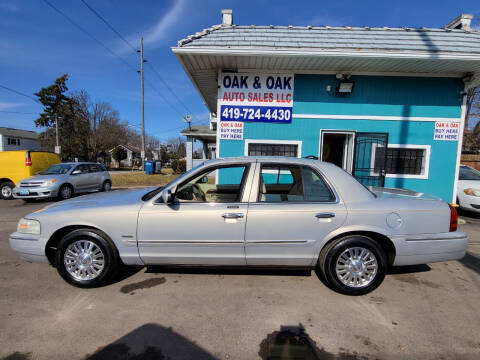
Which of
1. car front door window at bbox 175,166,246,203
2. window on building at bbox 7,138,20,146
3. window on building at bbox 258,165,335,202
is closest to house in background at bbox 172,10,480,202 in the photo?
car front door window at bbox 175,166,246,203

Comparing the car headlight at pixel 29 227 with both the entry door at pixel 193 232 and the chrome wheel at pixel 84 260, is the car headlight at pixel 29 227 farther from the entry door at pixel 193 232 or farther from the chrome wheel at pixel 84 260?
the entry door at pixel 193 232

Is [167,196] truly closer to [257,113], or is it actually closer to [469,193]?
[257,113]

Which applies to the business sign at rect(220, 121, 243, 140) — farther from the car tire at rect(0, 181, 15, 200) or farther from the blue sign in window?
the car tire at rect(0, 181, 15, 200)

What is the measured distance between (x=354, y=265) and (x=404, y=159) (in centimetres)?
541

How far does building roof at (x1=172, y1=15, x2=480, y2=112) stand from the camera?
18.1 feet

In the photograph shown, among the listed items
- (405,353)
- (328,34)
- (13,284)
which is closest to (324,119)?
(328,34)

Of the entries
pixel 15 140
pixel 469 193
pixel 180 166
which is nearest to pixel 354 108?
pixel 469 193

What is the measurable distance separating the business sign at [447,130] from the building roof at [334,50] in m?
1.32

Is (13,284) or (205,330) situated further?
(13,284)

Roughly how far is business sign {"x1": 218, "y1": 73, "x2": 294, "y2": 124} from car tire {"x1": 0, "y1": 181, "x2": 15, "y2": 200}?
930cm

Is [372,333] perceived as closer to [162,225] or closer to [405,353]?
[405,353]

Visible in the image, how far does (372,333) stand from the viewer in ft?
7.22

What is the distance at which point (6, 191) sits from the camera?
9.21 metres

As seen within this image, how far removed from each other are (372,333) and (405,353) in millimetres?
274
